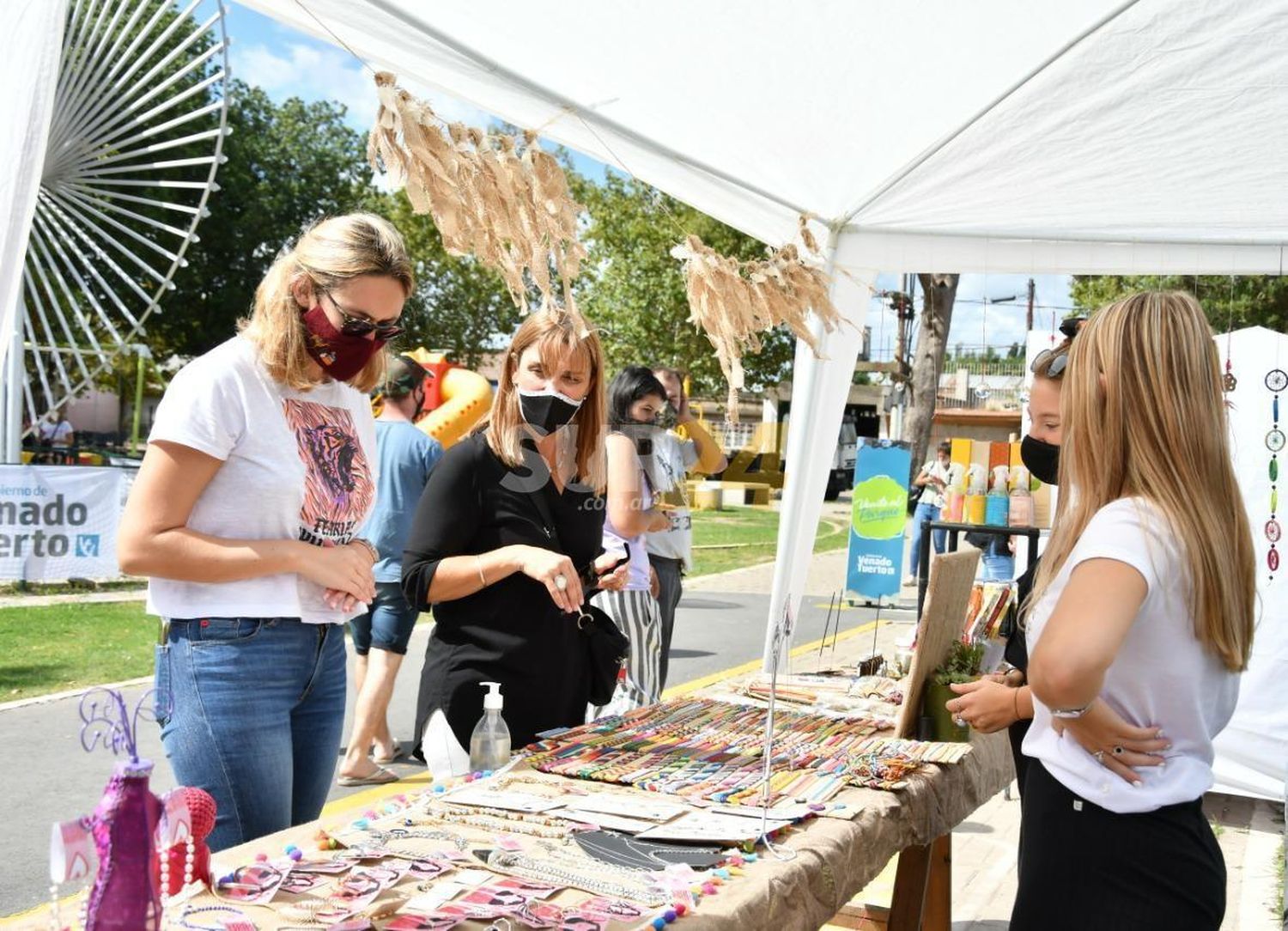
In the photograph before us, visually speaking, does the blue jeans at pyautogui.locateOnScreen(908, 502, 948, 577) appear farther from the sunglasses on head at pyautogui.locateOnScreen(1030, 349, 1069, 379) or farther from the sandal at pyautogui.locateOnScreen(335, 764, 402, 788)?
the sunglasses on head at pyautogui.locateOnScreen(1030, 349, 1069, 379)

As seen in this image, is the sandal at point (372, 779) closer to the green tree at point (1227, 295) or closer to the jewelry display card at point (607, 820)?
the jewelry display card at point (607, 820)

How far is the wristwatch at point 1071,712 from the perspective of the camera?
1.71m

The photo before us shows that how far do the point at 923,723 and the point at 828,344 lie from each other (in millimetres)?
2764

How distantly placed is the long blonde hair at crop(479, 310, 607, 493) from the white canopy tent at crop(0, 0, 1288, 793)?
0.95 metres

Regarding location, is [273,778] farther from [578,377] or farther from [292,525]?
[578,377]

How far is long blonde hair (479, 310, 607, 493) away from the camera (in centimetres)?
271

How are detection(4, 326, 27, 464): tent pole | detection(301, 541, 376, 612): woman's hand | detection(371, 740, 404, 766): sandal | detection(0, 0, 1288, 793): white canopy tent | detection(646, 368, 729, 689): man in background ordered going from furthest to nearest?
detection(4, 326, 27, 464): tent pole, detection(371, 740, 404, 766): sandal, detection(646, 368, 729, 689): man in background, detection(0, 0, 1288, 793): white canopy tent, detection(301, 541, 376, 612): woman's hand

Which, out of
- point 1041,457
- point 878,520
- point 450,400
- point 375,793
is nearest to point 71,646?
point 450,400

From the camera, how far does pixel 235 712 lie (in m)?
1.92

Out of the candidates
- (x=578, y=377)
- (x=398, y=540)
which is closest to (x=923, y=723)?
(x=578, y=377)

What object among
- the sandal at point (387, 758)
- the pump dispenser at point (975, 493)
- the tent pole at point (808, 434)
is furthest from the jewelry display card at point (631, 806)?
the pump dispenser at point (975, 493)

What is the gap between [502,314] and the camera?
35.5m

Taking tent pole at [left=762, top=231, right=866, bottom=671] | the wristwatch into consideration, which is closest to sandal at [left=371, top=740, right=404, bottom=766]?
tent pole at [left=762, top=231, right=866, bottom=671]

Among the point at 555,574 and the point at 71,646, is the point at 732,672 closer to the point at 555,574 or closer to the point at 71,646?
the point at 71,646
